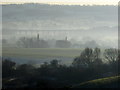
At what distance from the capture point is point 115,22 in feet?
82.8

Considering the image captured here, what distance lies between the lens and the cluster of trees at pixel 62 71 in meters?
19.5

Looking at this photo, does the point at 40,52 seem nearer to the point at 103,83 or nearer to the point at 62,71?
the point at 62,71

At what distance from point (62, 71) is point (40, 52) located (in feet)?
13.5

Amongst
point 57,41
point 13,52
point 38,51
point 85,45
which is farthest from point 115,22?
point 13,52

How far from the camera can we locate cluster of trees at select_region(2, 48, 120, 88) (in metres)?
19.5

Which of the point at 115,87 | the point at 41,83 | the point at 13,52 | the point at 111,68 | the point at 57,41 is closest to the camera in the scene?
the point at 115,87

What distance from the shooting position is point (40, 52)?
24.5 meters

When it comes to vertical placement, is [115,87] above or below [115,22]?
below

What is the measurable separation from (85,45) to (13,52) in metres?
5.19

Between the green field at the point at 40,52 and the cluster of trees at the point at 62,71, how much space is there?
1.13m

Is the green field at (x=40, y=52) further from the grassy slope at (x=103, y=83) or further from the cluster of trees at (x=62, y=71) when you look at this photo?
the grassy slope at (x=103, y=83)

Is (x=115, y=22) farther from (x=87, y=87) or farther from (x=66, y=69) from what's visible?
(x=87, y=87)

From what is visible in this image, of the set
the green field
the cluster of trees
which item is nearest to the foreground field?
the green field

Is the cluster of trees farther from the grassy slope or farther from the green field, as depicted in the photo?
the green field
